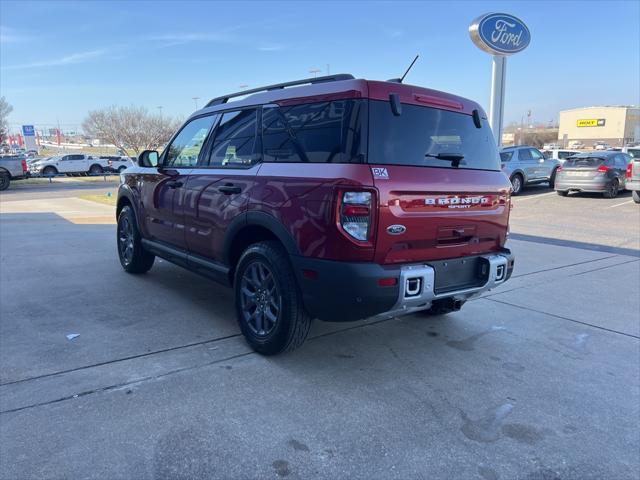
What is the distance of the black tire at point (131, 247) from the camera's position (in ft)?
20.1

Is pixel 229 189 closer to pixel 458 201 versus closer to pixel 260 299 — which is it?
pixel 260 299

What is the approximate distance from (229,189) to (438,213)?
1.73 meters

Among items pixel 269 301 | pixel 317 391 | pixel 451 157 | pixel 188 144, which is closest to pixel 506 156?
pixel 188 144

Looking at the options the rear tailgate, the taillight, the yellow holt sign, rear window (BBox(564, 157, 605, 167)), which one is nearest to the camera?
the taillight

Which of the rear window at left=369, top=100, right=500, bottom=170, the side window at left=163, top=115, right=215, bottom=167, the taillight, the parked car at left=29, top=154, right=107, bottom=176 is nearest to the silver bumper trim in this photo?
the taillight

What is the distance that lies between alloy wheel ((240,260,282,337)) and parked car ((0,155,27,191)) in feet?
83.0

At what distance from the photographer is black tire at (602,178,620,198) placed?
15914mm

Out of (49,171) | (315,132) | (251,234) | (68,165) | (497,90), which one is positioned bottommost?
(251,234)

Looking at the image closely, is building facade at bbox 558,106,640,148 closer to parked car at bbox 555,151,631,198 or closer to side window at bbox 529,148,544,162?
side window at bbox 529,148,544,162

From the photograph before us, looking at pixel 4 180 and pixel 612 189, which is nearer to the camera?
pixel 612 189

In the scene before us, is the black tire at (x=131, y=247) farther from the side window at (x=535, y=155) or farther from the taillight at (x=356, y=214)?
the side window at (x=535, y=155)

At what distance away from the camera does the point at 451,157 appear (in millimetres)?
3660

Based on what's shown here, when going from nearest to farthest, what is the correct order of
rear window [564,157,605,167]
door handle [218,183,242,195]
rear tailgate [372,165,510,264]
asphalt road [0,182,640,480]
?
asphalt road [0,182,640,480] → rear tailgate [372,165,510,264] → door handle [218,183,242,195] → rear window [564,157,605,167]

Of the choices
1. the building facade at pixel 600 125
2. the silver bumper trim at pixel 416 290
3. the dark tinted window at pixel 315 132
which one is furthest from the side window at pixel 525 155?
the building facade at pixel 600 125
